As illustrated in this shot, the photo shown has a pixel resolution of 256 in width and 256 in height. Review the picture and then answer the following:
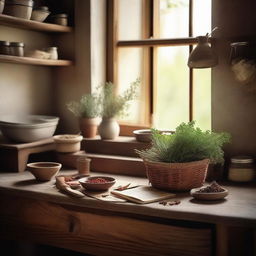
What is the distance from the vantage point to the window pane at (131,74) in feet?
11.8

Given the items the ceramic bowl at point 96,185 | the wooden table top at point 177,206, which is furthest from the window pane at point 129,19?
the ceramic bowl at point 96,185

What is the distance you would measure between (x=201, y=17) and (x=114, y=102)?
87 cm

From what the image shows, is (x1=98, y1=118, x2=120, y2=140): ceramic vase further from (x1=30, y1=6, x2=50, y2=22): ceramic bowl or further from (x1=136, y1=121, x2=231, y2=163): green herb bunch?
(x1=30, y1=6, x2=50, y2=22): ceramic bowl

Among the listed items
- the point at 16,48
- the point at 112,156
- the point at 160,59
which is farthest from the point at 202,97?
the point at 16,48

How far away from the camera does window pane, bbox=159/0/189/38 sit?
11.1ft

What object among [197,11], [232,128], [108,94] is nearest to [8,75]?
[108,94]

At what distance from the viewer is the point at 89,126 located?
11.4ft

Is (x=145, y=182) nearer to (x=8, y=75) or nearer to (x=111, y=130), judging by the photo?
(x=111, y=130)

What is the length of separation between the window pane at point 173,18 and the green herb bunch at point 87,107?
2.34 ft

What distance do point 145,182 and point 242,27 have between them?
1.16 m

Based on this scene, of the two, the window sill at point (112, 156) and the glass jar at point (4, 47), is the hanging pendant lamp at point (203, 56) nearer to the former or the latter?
the window sill at point (112, 156)

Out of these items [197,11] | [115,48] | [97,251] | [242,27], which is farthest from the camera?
[115,48]

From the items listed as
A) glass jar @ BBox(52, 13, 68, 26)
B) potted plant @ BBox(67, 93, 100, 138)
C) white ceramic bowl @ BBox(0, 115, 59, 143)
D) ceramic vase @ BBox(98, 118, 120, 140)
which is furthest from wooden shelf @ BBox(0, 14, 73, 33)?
ceramic vase @ BBox(98, 118, 120, 140)

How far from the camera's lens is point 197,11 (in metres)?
3.30
